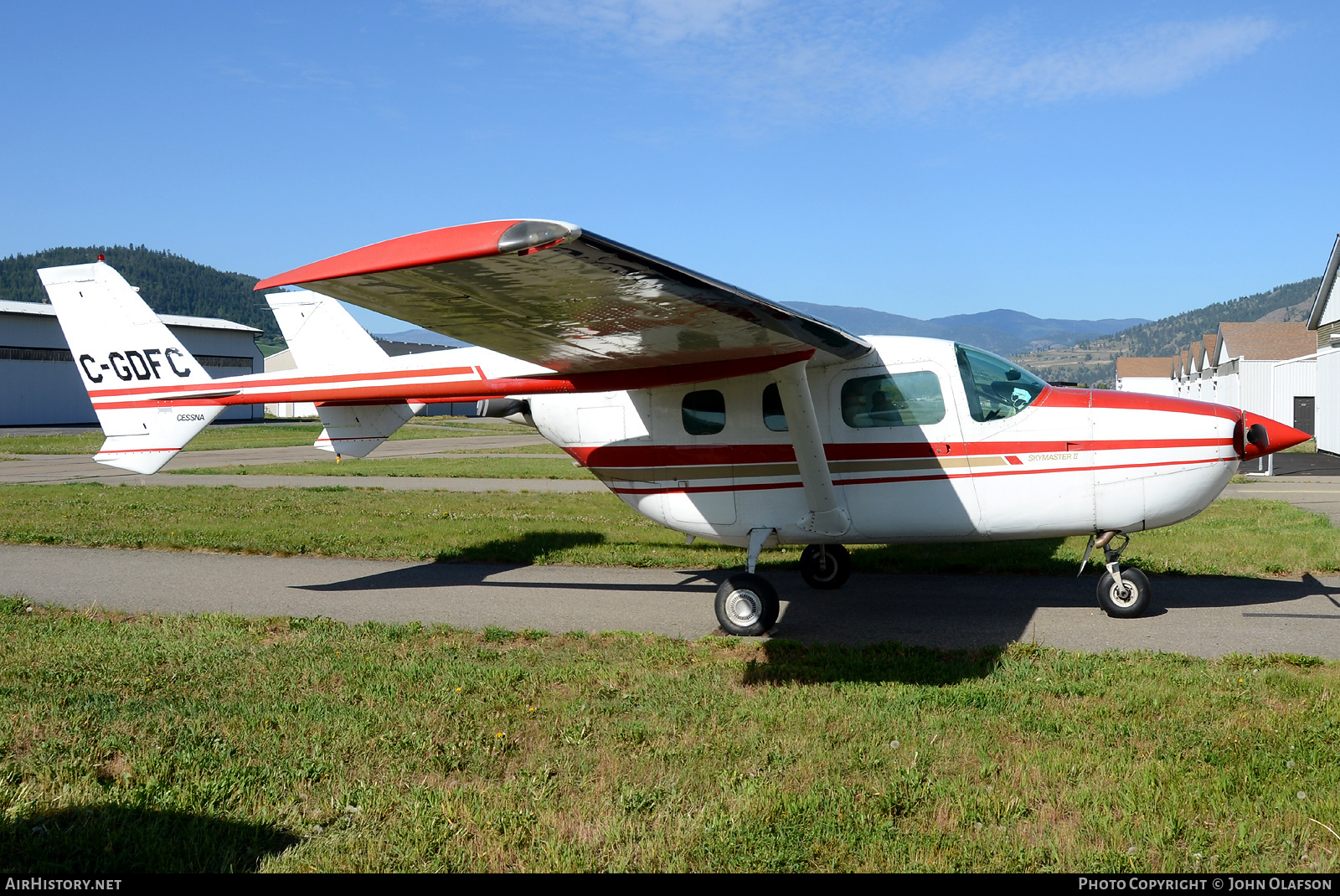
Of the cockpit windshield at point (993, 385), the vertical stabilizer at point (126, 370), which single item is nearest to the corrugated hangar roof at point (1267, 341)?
the cockpit windshield at point (993, 385)

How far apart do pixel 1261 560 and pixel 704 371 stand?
6716mm

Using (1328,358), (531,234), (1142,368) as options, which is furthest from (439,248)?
(1142,368)

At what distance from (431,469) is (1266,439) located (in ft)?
67.7

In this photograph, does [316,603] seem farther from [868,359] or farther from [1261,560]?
[1261,560]

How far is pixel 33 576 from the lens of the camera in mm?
9648

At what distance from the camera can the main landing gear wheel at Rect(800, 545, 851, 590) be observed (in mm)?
9227

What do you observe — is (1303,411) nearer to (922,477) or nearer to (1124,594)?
(1124,594)

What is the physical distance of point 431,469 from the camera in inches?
966

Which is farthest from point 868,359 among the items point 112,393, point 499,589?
point 112,393

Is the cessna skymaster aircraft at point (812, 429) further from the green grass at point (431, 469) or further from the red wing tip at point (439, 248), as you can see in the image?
the green grass at point (431, 469)

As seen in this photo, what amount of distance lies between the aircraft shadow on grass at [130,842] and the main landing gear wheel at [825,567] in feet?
20.9

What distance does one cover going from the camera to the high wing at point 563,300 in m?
4.12

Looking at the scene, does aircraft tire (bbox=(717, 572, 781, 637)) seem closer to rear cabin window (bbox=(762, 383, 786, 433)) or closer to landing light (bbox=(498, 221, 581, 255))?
rear cabin window (bbox=(762, 383, 786, 433))

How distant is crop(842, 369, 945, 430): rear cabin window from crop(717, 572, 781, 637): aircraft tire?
1.72 m
